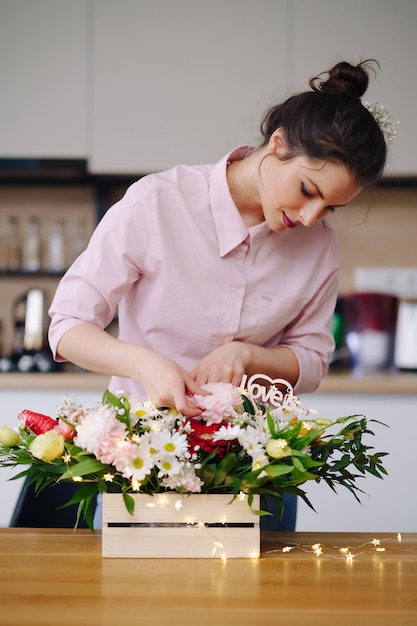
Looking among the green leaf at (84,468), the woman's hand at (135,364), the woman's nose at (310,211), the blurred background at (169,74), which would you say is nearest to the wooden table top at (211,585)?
the green leaf at (84,468)

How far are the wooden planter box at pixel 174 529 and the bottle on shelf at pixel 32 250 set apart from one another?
2.26m

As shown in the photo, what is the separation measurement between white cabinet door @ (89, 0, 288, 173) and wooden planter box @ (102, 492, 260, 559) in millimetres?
2030

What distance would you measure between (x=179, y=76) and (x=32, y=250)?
90 cm

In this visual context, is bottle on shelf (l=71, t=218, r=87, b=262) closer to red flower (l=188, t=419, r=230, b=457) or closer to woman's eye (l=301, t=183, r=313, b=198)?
woman's eye (l=301, t=183, r=313, b=198)

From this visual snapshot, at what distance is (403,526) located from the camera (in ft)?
8.53

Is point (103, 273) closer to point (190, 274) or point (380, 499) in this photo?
point (190, 274)

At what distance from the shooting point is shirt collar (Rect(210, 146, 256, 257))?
1.52 m

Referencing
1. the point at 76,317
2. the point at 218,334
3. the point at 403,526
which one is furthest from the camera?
the point at 403,526

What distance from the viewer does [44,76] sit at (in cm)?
299

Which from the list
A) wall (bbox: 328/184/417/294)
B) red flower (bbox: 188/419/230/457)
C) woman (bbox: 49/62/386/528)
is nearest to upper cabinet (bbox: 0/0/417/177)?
wall (bbox: 328/184/417/294)

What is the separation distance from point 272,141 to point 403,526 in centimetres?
159

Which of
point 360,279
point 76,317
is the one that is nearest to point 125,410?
point 76,317

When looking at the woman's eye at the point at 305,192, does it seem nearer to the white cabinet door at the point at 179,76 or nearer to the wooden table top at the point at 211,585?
the wooden table top at the point at 211,585

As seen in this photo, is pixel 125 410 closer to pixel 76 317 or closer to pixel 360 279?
pixel 76 317
